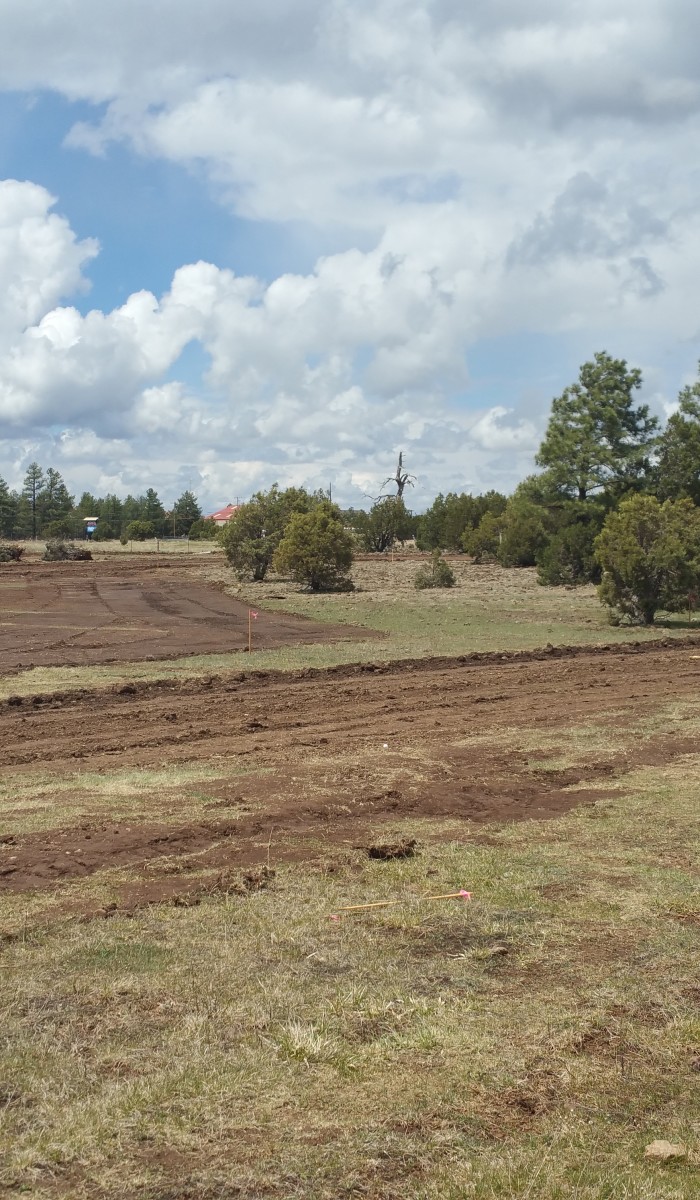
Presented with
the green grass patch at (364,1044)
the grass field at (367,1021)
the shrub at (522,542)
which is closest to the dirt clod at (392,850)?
the grass field at (367,1021)

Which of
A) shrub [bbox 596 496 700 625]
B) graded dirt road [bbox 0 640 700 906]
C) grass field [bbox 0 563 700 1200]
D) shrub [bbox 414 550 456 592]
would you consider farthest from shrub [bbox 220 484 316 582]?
grass field [bbox 0 563 700 1200]

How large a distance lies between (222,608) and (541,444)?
2137 cm

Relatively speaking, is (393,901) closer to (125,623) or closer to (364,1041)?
(364,1041)

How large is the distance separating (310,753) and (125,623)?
19001 mm

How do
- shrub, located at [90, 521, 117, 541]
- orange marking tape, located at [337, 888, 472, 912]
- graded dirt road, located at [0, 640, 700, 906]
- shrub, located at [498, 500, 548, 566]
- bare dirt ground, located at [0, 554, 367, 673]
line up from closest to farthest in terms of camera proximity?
1. orange marking tape, located at [337, 888, 472, 912]
2. graded dirt road, located at [0, 640, 700, 906]
3. bare dirt ground, located at [0, 554, 367, 673]
4. shrub, located at [498, 500, 548, 566]
5. shrub, located at [90, 521, 117, 541]

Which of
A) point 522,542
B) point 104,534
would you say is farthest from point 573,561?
point 104,534

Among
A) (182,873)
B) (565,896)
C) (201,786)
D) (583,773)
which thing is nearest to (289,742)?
(201,786)

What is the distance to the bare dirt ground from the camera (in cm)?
2427

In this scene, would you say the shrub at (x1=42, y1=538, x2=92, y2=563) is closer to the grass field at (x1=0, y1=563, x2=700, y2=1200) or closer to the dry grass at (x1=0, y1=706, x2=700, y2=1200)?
the grass field at (x1=0, y1=563, x2=700, y2=1200)

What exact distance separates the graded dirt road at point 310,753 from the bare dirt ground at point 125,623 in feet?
Result: 16.6

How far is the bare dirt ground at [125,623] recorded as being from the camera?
79.6 ft

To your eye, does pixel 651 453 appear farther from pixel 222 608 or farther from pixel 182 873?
pixel 182 873

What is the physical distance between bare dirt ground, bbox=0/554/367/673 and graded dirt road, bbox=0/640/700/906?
5.05 m

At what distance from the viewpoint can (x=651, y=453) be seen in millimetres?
50375
